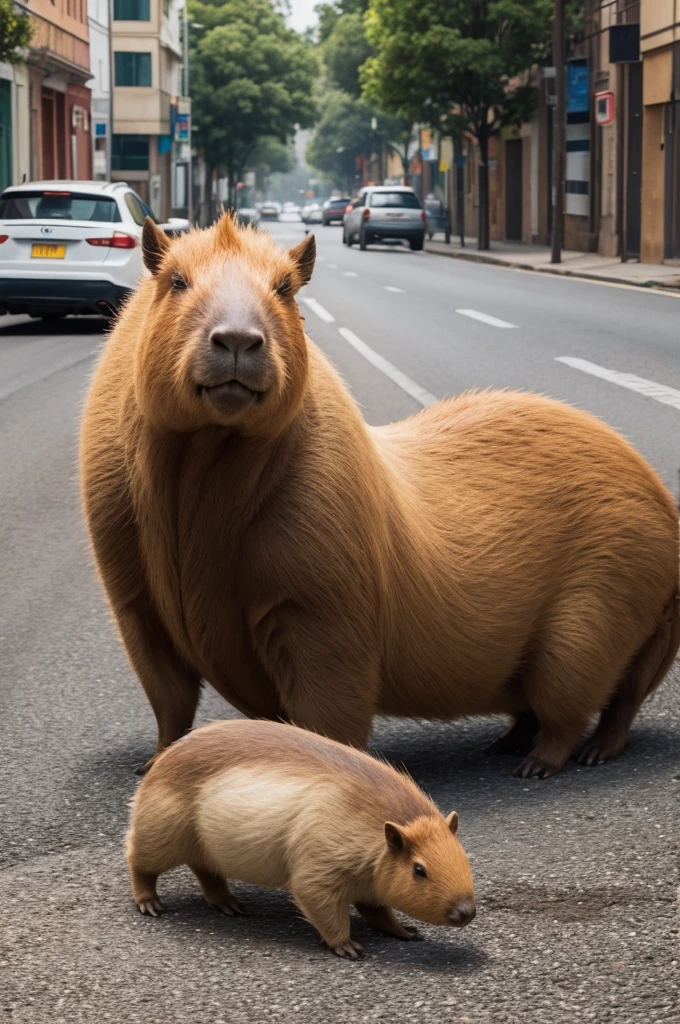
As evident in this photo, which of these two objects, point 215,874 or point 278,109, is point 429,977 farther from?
point 278,109

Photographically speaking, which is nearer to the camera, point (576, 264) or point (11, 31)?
point (11, 31)

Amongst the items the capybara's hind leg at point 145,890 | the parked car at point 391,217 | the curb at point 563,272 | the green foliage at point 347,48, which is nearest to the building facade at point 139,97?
the green foliage at point 347,48

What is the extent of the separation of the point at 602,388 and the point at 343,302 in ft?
39.5

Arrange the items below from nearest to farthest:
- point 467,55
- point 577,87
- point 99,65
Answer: point 577,87, point 467,55, point 99,65

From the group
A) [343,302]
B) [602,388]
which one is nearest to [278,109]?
[343,302]

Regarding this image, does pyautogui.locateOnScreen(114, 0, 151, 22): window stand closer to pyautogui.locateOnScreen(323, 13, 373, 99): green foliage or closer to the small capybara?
pyautogui.locateOnScreen(323, 13, 373, 99): green foliage

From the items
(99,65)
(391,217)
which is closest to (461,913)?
(391,217)

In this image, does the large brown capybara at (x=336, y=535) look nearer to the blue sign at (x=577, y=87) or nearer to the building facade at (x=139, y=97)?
the blue sign at (x=577, y=87)

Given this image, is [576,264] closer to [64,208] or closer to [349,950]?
[64,208]

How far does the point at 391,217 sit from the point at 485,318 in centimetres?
3050

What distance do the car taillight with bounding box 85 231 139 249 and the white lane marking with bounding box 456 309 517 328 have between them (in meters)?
4.30

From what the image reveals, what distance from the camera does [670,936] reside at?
3121 millimetres

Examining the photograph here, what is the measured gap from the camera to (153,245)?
369cm

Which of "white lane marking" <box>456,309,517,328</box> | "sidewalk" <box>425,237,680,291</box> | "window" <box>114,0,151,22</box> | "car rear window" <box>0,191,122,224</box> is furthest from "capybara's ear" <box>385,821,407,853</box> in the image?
"window" <box>114,0,151,22</box>
